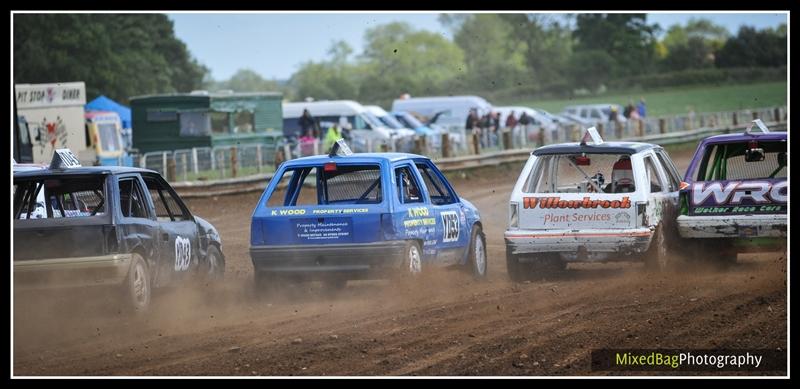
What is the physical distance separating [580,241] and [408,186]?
179cm

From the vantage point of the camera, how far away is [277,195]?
24141 millimetres

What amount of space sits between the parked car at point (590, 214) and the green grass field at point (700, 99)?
3360 cm

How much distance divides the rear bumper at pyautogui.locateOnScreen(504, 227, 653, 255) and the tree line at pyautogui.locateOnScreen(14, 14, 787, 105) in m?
31.4

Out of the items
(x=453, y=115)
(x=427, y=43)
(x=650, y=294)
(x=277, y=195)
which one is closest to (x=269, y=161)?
(x=277, y=195)

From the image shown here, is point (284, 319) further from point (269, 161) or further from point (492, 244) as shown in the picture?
point (269, 161)

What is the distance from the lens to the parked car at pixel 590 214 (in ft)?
38.9

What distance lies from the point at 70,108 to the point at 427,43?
97.9m

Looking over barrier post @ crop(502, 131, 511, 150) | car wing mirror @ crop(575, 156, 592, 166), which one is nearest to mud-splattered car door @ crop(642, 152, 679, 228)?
car wing mirror @ crop(575, 156, 592, 166)

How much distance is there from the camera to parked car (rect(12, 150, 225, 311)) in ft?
32.7

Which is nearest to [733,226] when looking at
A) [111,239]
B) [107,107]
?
[111,239]

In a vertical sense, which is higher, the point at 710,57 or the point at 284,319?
the point at 710,57

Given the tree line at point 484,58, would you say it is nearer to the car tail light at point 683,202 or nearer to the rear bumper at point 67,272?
the car tail light at point 683,202

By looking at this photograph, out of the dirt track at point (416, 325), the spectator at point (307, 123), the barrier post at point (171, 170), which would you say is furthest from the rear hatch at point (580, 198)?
the spectator at point (307, 123)

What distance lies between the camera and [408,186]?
12266mm
